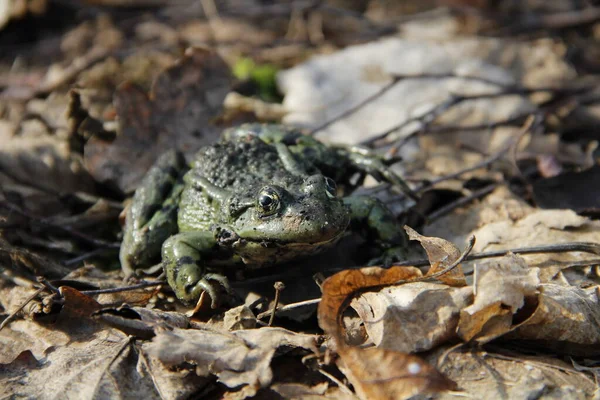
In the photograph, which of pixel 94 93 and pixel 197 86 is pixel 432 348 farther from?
pixel 94 93

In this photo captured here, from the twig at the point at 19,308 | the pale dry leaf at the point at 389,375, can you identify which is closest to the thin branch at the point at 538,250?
the pale dry leaf at the point at 389,375

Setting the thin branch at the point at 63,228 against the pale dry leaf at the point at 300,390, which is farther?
the thin branch at the point at 63,228

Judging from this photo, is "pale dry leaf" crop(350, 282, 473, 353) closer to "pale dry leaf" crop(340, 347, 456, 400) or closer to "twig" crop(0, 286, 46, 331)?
"pale dry leaf" crop(340, 347, 456, 400)

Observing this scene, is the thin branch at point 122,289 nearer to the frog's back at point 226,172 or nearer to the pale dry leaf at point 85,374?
the pale dry leaf at point 85,374

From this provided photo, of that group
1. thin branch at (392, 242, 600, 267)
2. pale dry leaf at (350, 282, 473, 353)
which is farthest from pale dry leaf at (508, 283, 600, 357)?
thin branch at (392, 242, 600, 267)

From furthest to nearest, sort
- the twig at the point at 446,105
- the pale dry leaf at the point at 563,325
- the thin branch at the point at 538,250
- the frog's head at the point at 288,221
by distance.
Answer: the twig at the point at 446,105, the thin branch at the point at 538,250, the frog's head at the point at 288,221, the pale dry leaf at the point at 563,325
